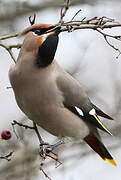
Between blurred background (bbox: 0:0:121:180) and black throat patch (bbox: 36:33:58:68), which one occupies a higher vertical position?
black throat patch (bbox: 36:33:58:68)

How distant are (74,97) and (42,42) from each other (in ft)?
2.61

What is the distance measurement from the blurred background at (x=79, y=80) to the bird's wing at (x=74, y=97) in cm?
58

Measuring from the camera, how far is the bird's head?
15.8 feet

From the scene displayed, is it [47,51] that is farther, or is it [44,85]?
[44,85]

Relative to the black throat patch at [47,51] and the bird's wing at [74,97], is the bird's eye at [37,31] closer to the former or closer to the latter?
the black throat patch at [47,51]

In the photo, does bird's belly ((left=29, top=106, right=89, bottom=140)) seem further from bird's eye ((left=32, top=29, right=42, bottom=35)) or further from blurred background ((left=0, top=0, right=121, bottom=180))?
bird's eye ((left=32, top=29, right=42, bottom=35))

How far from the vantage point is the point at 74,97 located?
18.0ft

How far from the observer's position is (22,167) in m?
5.97

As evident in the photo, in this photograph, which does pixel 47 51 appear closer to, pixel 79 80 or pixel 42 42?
pixel 42 42

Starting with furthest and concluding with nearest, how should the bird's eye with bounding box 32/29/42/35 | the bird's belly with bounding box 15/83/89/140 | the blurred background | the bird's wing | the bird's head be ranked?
the blurred background, the bird's wing, the bird's belly with bounding box 15/83/89/140, the bird's eye with bounding box 32/29/42/35, the bird's head

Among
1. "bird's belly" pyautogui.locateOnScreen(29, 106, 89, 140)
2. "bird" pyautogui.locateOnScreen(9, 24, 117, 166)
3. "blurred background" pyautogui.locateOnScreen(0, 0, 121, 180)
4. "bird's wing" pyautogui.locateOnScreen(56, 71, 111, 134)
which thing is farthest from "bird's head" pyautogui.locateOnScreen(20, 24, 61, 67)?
"blurred background" pyautogui.locateOnScreen(0, 0, 121, 180)

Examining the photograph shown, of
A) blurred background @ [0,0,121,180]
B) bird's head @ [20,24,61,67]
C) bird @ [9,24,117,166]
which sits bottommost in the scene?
blurred background @ [0,0,121,180]

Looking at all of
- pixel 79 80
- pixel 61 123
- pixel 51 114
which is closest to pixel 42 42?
pixel 51 114

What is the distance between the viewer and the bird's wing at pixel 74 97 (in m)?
5.31
